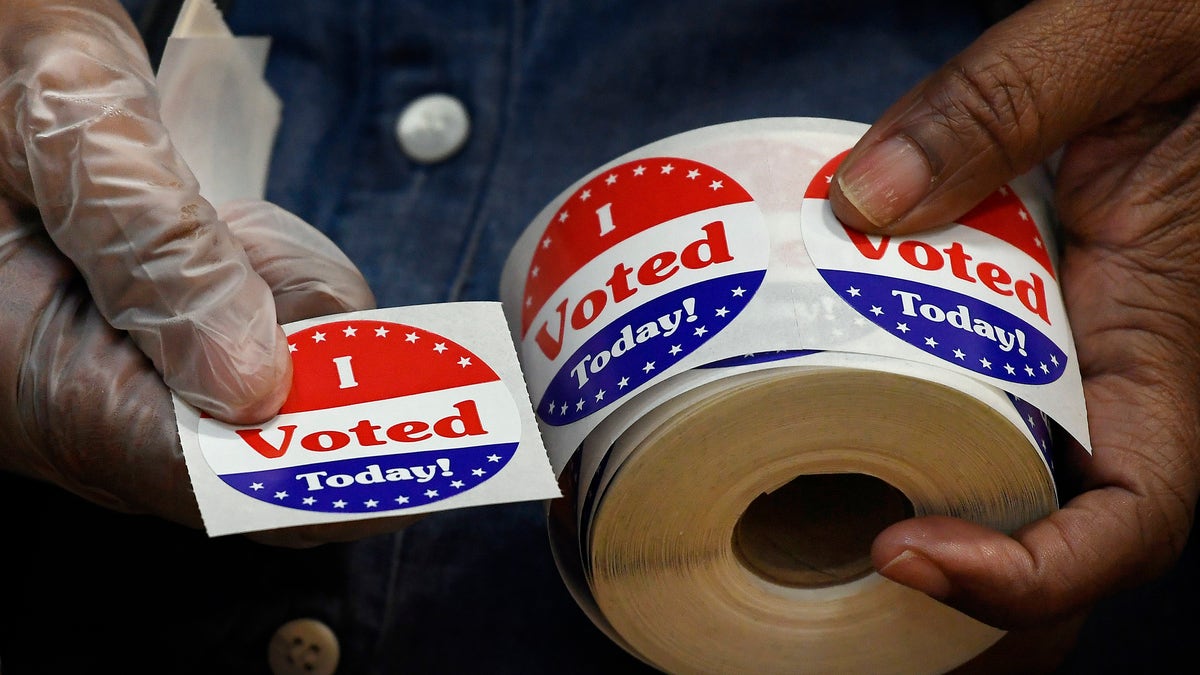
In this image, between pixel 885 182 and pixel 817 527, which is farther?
pixel 817 527

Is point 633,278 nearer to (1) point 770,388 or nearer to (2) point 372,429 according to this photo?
(1) point 770,388

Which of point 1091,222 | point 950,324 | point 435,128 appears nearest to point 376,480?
point 950,324

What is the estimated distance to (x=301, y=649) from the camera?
122 cm

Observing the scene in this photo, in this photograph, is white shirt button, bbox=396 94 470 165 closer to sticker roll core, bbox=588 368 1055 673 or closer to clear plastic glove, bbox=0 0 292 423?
clear plastic glove, bbox=0 0 292 423

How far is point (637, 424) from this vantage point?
3.16 feet

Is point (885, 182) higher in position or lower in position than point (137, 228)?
higher

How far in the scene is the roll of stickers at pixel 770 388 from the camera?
36.2 inches

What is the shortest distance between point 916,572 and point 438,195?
77 centimetres

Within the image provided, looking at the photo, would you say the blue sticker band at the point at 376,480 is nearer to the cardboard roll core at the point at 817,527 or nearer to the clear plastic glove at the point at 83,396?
the clear plastic glove at the point at 83,396

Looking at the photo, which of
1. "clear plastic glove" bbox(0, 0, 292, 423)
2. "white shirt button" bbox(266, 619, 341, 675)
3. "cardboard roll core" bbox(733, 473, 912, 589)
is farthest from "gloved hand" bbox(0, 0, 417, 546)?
"cardboard roll core" bbox(733, 473, 912, 589)

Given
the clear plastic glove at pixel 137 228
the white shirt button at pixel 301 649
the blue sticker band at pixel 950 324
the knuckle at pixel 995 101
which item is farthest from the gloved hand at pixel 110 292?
the knuckle at pixel 995 101

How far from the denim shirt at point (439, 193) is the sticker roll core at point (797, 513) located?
232 mm

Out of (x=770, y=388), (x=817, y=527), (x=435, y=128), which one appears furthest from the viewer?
(x=435, y=128)

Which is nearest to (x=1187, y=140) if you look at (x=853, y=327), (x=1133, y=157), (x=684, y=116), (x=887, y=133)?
(x=1133, y=157)
